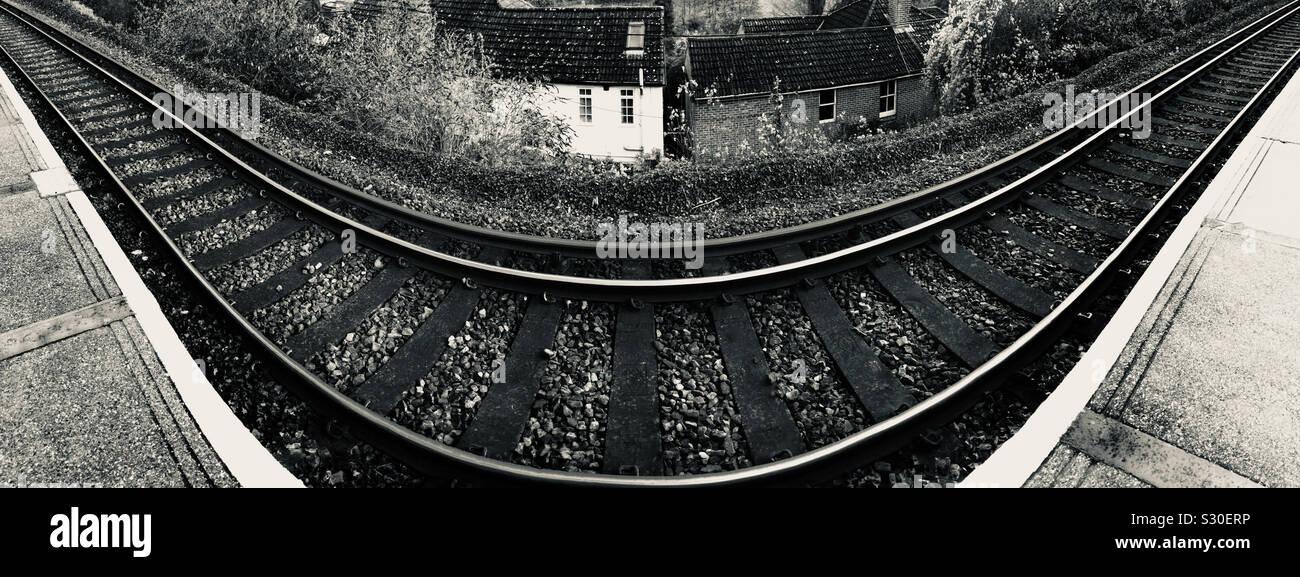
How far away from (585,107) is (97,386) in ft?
61.0

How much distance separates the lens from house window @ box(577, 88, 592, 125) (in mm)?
21859

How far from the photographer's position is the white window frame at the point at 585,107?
21.9 metres

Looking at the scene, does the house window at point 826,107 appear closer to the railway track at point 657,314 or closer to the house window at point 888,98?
the house window at point 888,98

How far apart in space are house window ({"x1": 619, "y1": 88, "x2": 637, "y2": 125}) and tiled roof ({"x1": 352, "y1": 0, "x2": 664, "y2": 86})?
46 centimetres

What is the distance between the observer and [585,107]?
22.0m

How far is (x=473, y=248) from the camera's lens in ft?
22.7

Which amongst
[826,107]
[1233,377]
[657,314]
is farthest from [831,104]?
[1233,377]

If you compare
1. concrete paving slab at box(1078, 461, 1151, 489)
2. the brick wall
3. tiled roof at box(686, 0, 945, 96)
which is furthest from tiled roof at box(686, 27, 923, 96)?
concrete paving slab at box(1078, 461, 1151, 489)

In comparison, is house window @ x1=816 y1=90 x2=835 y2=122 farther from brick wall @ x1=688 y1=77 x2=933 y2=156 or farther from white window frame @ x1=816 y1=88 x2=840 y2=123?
brick wall @ x1=688 y1=77 x2=933 y2=156

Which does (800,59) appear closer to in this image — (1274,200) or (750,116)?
(750,116)

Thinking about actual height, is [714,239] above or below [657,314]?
above

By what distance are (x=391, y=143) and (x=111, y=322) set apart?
20.7 ft

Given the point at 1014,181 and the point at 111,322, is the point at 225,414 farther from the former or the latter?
the point at 1014,181
